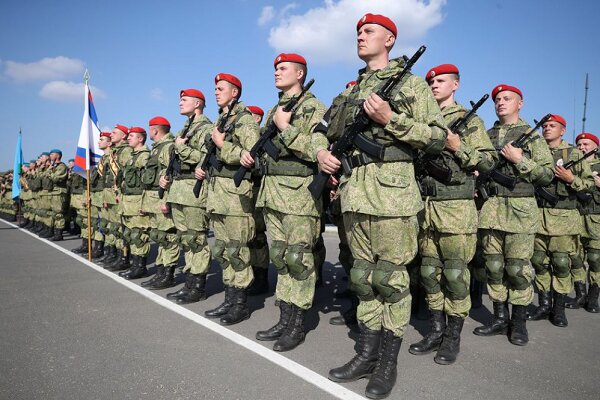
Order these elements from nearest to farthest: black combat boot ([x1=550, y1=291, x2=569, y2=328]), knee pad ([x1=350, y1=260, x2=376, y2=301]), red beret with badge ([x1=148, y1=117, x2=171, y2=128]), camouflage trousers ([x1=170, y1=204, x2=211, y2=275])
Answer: knee pad ([x1=350, y1=260, x2=376, y2=301]) → black combat boot ([x1=550, y1=291, x2=569, y2=328]) → camouflage trousers ([x1=170, y1=204, x2=211, y2=275]) → red beret with badge ([x1=148, y1=117, x2=171, y2=128])

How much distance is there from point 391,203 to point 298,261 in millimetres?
1207

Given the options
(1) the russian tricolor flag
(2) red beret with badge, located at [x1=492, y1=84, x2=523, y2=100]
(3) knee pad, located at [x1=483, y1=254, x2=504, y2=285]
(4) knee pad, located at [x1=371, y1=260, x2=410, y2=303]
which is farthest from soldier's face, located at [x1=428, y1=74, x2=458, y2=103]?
(1) the russian tricolor flag

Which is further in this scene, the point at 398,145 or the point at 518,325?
the point at 518,325

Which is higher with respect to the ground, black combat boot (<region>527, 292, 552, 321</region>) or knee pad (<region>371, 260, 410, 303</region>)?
knee pad (<region>371, 260, 410, 303</region>)

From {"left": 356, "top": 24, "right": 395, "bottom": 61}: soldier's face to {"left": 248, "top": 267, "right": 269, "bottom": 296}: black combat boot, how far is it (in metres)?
3.58

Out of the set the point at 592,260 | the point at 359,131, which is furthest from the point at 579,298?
the point at 359,131

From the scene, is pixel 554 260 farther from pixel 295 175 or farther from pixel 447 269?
pixel 295 175

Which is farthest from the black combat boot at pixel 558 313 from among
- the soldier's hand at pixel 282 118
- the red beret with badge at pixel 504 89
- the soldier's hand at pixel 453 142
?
the soldier's hand at pixel 282 118

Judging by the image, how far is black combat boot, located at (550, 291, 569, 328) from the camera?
4.48m

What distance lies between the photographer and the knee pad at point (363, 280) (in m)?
2.95

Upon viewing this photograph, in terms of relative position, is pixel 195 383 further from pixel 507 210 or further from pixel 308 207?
→ pixel 507 210

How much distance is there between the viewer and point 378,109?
2.64 m

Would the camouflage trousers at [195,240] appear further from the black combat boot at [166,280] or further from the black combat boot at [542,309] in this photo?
the black combat boot at [542,309]

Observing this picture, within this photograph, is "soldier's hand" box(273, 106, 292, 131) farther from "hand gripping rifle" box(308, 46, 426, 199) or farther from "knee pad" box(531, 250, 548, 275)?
"knee pad" box(531, 250, 548, 275)
